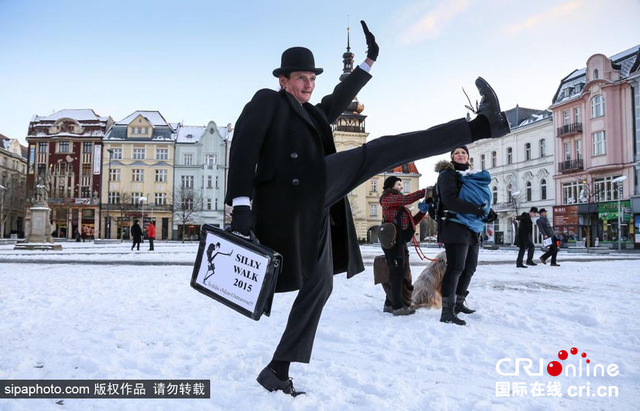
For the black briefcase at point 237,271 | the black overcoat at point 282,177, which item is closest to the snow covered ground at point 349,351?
the black briefcase at point 237,271

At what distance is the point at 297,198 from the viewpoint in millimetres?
2420

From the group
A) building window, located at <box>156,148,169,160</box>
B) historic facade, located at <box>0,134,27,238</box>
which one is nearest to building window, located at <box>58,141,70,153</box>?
historic facade, located at <box>0,134,27,238</box>

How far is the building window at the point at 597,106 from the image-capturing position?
38000 mm

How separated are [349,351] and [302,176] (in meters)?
1.82

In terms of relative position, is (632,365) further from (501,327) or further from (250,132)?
(250,132)

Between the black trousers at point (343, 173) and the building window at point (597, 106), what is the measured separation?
42.6 metres

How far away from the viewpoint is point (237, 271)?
2.36 meters

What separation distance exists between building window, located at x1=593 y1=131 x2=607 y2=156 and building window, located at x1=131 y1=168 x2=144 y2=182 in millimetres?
50485

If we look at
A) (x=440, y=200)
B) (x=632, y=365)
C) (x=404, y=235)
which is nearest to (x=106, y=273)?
(x=404, y=235)

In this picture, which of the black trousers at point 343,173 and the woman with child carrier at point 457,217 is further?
the woman with child carrier at point 457,217

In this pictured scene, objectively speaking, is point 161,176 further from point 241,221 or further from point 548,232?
point 241,221

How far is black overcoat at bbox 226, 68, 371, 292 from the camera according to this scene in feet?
7.88

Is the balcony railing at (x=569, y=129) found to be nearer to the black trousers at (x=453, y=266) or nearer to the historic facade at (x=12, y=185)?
the black trousers at (x=453, y=266)

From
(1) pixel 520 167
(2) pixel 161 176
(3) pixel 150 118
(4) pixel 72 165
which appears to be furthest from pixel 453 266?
(4) pixel 72 165
